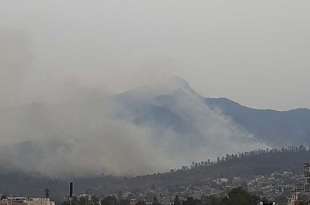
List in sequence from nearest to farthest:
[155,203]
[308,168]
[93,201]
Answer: [308,168], [93,201], [155,203]

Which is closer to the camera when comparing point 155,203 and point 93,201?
point 93,201

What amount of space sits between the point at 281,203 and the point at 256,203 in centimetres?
5106

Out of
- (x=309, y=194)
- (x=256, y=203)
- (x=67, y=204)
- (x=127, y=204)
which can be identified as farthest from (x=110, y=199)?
(x=256, y=203)

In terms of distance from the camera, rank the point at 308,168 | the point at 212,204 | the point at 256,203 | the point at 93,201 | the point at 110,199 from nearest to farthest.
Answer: the point at 256,203
the point at 212,204
the point at 308,168
the point at 93,201
the point at 110,199

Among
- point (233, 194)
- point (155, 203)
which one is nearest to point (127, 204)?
point (155, 203)

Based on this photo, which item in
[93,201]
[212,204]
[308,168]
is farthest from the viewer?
[93,201]

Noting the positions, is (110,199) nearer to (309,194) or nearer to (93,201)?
(93,201)

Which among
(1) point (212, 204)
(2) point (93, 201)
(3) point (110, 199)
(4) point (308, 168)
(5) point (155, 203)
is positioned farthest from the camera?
(5) point (155, 203)

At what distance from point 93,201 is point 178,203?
15.3 metres

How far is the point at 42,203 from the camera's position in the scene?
132 m

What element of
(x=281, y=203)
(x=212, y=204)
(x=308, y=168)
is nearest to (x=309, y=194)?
(x=308, y=168)

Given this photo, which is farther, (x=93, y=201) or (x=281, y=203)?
(x=281, y=203)

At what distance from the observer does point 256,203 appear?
10531 cm

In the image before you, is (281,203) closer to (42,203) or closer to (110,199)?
(110,199)
